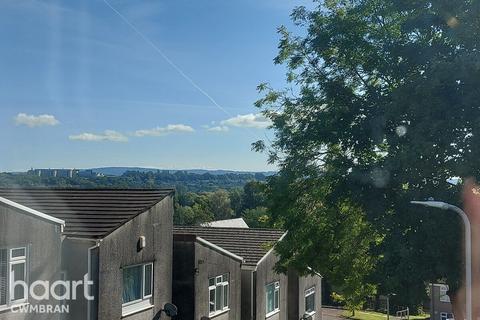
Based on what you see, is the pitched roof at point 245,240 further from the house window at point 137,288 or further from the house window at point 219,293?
the house window at point 137,288

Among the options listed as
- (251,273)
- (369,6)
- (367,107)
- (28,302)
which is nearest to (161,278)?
(28,302)

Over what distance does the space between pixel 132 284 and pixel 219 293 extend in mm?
5705

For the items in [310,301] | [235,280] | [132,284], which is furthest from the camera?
[310,301]

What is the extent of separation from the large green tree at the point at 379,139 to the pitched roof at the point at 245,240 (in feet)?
10.8

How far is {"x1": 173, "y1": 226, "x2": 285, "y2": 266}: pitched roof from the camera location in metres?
24.5

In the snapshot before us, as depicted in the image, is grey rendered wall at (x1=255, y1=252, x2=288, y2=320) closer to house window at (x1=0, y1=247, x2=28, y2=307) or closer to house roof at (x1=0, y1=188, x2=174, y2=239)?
house roof at (x1=0, y1=188, x2=174, y2=239)

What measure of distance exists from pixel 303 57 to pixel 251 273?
9333 millimetres

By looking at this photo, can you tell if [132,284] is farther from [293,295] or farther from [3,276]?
[293,295]

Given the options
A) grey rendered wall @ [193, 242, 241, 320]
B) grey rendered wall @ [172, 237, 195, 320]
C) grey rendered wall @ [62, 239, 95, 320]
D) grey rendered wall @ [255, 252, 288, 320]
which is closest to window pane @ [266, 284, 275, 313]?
grey rendered wall @ [255, 252, 288, 320]

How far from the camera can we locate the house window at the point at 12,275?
11.9 m

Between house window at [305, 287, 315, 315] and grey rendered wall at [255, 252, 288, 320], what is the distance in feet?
9.87

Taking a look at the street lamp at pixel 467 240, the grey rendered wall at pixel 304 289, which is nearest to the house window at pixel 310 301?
the grey rendered wall at pixel 304 289

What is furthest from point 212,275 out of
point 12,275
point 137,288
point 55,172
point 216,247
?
point 12,275

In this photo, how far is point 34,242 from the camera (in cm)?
1257
